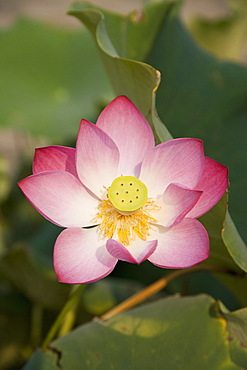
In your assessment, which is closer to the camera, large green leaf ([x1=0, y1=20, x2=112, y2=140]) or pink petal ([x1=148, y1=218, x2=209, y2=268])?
pink petal ([x1=148, y1=218, x2=209, y2=268])

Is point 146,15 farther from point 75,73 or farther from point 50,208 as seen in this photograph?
point 50,208

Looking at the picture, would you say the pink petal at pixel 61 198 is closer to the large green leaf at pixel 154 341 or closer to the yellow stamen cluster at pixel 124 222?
the yellow stamen cluster at pixel 124 222

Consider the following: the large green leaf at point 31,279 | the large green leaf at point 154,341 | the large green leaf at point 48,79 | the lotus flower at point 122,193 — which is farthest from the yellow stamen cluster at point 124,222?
the large green leaf at point 48,79

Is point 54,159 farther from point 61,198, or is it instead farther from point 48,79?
point 48,79

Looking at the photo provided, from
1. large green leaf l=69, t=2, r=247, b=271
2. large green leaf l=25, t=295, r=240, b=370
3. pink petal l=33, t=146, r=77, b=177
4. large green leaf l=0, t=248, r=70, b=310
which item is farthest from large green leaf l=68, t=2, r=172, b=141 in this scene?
large green leaf l=0, t=248, r=70, b=310

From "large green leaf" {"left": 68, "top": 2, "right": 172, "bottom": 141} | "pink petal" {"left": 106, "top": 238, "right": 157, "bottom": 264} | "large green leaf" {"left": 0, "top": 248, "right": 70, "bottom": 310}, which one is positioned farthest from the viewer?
"large green leaf" {"left": 0, "top": 248, "right": 70, "bottom": 310}

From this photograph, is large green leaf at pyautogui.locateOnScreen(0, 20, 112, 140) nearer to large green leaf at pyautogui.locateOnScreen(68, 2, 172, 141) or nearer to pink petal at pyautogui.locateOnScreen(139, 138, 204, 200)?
large green leaf at pyautogui.locateOnScreen(68, 2, 172, 141)

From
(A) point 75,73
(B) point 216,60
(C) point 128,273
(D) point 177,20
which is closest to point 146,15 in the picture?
(D) point 177,20

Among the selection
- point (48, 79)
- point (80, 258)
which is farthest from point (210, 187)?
point (48, 79)
